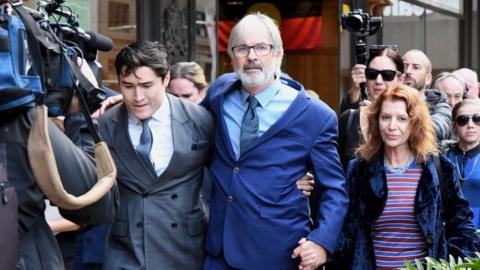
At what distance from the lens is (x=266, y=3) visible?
14898 mm

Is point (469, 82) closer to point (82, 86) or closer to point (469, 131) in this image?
point (469, 131)

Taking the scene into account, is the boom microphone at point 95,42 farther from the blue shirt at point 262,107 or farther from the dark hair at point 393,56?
the dark hair at point 393,56

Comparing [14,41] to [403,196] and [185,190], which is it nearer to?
[185,190]

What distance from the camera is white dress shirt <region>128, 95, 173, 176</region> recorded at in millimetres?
4219

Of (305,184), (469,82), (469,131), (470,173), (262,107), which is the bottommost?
(470,173)

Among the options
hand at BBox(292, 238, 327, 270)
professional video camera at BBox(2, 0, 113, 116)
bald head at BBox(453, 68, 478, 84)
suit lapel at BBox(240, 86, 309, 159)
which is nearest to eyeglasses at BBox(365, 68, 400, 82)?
suit lapel at BBox(240, 86, 309, 159)

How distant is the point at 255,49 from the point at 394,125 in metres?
0.87

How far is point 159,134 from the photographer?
427cm

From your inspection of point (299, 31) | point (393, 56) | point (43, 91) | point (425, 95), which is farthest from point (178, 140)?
point (299, 31)

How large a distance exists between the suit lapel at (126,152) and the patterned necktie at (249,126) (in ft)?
1.47

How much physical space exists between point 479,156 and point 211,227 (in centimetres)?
242

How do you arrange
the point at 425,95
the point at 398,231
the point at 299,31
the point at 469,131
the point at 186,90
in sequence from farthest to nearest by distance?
the point at 299,31 < the point at 425,95 < the point at 469,131 < the point at 186,90 < the point at 398,231

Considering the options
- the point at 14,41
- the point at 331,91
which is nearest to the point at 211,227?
the point at 14,41

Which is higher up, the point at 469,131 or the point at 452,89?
the point at 452,89
